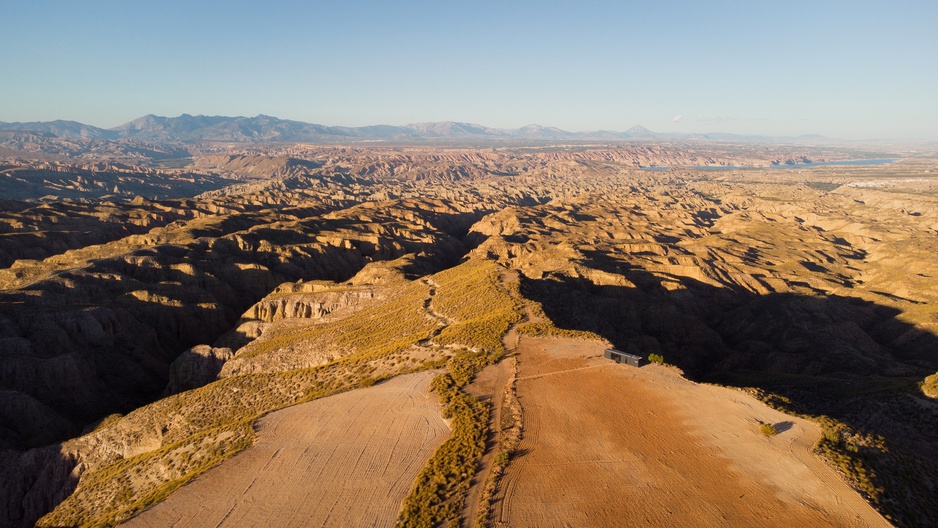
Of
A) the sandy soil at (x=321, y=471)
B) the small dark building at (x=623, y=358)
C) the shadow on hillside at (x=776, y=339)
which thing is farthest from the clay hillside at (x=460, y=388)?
the small dark building at (x=623, y=358)

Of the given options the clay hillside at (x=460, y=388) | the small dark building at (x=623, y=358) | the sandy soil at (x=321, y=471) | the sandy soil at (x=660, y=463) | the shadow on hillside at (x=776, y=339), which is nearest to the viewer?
the sandy soil at (x=660, y=463)

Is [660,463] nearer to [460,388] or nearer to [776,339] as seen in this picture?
[460,388]

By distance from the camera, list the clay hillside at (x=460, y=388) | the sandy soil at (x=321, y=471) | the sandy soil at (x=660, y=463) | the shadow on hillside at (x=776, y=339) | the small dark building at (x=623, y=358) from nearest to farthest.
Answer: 1. the sandy soil at (x=660, y=463)
2. the sandy soil at (x=321, y=471)
3. the clay hillside at (x=460, y=388)
4. the small dark building at (x=623, y=358)
5. the shadow on hillside at (x=776, y=339)

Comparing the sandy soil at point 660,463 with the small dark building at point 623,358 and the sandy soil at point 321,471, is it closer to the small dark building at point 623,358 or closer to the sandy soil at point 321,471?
the small dark building at point 623,358

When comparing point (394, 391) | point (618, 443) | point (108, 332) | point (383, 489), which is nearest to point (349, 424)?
point (394, 391)

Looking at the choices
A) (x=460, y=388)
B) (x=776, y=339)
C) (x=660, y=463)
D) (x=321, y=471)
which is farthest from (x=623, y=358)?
(x=776, y=339)

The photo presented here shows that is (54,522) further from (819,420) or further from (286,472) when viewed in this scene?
(819,420)
